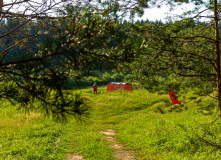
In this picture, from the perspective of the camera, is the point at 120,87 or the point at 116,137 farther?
the point at 120,87

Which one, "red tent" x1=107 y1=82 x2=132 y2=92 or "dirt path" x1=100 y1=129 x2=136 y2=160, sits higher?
"dirt path" x1=100 y1=129 x2=136 y2=160

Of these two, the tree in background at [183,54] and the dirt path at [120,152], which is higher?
the tree in background at [183,54]

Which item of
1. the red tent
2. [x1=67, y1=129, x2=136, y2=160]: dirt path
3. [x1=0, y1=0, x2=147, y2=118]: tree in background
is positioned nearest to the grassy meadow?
[x1=67, y1=129, x2=136, y2=160]: dirt path

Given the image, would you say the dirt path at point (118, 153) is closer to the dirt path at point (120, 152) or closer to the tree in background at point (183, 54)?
the dirt path at point (120, 152)

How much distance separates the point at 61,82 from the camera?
296cm

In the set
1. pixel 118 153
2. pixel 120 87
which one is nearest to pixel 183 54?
pixel 118 153

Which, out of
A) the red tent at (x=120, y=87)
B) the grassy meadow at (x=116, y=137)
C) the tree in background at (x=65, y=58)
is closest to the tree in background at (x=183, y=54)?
the grassy meadow at (x=116, y=137)

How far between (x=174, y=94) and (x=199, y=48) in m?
1.68

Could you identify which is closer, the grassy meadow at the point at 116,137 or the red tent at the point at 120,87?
the grassy meadow at the point at 116,137

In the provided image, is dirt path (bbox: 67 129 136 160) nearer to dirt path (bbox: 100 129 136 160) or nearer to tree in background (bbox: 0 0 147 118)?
dirt path (bbox: 100 129 136 160)

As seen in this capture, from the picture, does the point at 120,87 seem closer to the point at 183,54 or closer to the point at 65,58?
the point at 183,54

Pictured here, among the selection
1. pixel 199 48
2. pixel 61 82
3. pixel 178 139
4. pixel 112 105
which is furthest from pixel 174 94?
pixel 112 105

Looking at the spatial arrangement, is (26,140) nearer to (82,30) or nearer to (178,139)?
(178,139)

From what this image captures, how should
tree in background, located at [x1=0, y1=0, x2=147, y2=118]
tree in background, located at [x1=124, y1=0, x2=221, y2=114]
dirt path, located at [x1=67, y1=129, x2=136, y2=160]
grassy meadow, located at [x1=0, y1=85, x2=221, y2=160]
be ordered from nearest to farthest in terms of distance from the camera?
tree in background, located at [x1=0, y1=0, x2=147, y2=118] → tree in background, located at [x1=124, y1=0, x2=221, y2=114] → grassy meadow, located at [x1=0, y1=85, x2=221, y2=160] → dirt path, located at [x1=67, y1=129, x2=136, y2=160]
